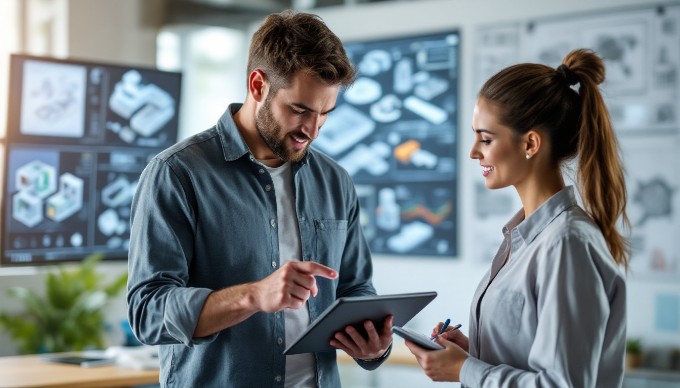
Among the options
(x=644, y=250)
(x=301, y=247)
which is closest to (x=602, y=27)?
(x=644, y=250)

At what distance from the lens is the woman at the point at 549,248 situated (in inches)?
69.6

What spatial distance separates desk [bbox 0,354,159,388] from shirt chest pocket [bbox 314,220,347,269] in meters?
1.48

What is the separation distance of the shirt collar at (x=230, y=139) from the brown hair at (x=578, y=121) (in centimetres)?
61

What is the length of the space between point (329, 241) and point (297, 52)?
1.62 feet

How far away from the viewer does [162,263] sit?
79.0 inches

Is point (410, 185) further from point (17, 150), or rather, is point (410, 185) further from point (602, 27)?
point (17, 150)

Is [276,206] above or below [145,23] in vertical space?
below

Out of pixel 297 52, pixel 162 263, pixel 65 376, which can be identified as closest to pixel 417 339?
pixel 162 263

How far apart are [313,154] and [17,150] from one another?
2316mm

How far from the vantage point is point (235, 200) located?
215cm

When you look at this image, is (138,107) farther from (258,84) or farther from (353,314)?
(353,314)

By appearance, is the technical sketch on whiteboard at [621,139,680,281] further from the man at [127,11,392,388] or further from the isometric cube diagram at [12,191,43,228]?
the isometric cube diagram at [12,191,43,228]

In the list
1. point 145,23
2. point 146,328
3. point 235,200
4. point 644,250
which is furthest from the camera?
point 145,23

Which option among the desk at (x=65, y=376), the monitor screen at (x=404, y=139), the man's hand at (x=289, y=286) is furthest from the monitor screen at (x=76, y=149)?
the man's hand at (x=289, y=286)
